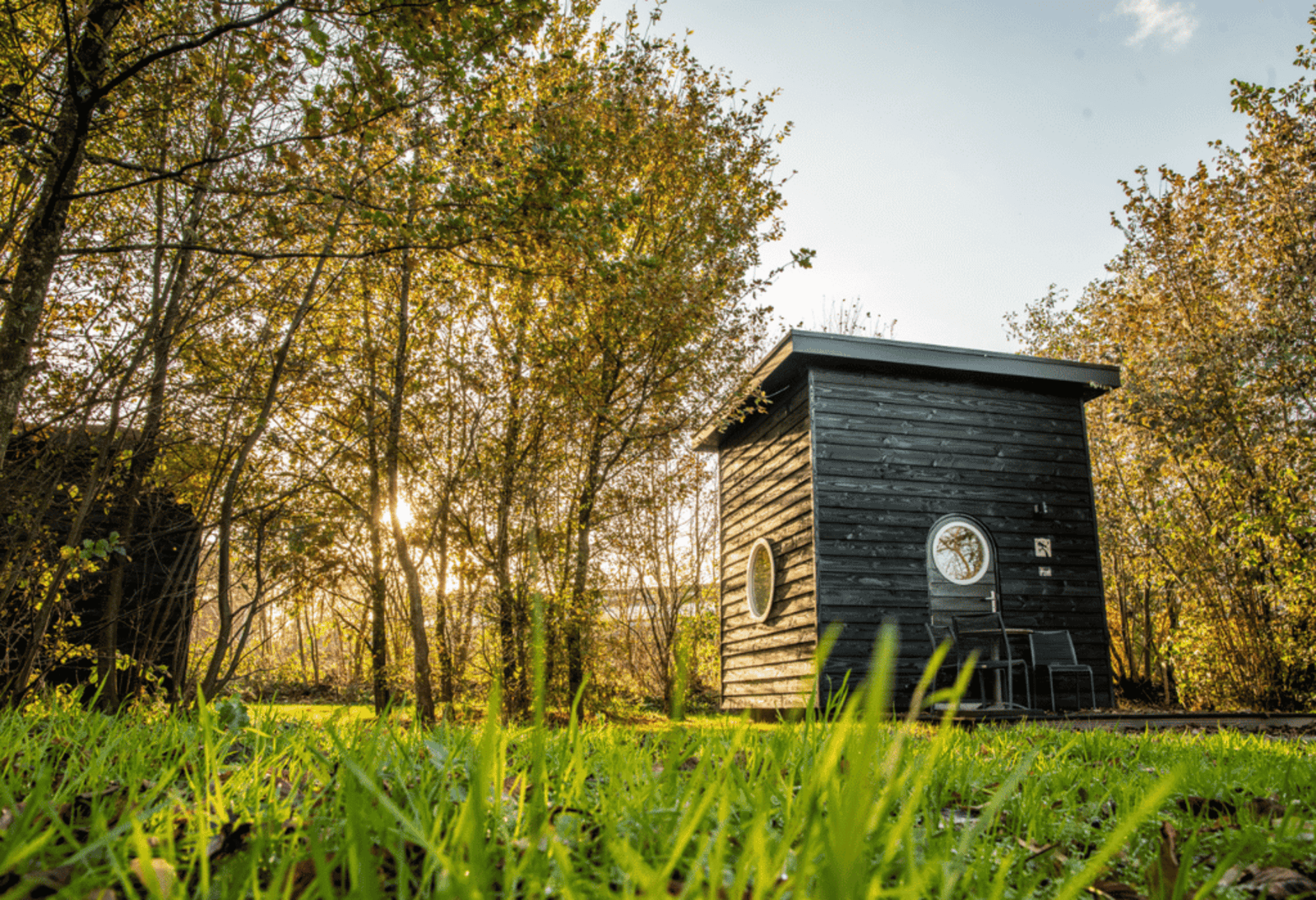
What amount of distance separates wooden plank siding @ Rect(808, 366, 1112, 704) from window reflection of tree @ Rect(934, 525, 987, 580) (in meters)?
0.21

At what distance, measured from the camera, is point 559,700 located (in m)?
7.21

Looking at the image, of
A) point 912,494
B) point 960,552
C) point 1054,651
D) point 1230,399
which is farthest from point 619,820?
point 1230,399

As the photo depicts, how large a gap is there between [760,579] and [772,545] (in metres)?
0.72

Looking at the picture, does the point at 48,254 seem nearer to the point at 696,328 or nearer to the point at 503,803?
the point at 503,803

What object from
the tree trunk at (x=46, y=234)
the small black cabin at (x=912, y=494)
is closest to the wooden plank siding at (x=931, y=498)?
the small black cabin at (x=912, y=494)

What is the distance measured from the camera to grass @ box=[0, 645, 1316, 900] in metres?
0.60

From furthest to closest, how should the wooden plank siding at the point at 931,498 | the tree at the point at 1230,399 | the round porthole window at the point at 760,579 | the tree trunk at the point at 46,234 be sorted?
the round porthole window at the point at 760,579 < the wooden plank siding at the point at 931,498 < the tree at the point at 1230,399 < the tree trunk at the point at 46,234

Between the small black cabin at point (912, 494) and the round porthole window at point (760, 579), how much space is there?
0.07m

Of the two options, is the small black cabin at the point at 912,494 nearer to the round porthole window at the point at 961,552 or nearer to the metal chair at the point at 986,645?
the round porthole window at the point at 961,552

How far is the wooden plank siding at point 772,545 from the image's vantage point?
322 inches

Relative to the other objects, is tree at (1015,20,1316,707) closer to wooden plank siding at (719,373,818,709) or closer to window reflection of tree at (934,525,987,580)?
window reflection of tree at (934,525,987,580)

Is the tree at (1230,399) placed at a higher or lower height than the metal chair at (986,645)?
higher

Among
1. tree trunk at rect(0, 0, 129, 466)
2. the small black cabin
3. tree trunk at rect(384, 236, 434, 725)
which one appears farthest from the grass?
the small black cabin

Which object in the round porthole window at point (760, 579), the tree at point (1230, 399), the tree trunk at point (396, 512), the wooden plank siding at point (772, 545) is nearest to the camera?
the tree trunk at point (396, 512)
